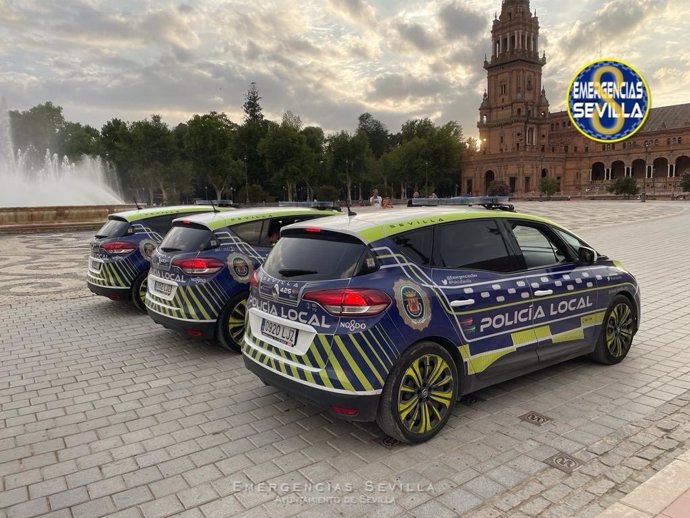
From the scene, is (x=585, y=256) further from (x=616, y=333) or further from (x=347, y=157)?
(x=347, y=157)

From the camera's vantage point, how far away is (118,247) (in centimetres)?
851

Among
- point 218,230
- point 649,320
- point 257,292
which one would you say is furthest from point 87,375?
Result: point 649,320

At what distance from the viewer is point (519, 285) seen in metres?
4.83

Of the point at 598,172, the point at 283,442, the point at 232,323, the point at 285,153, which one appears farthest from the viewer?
the point at 598,172

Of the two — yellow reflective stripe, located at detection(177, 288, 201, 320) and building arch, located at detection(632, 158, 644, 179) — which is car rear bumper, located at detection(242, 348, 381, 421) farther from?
building arch, located at detection(632, 158, 644, 179)

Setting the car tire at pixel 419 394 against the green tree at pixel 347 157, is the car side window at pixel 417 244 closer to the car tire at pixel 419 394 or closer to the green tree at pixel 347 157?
the car tire at pixel 419 394

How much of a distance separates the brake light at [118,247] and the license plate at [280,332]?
492cm

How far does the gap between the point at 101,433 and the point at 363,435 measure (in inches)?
89.2

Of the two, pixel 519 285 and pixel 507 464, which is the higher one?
pixel 519 285

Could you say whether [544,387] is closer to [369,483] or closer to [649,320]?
[369,483]

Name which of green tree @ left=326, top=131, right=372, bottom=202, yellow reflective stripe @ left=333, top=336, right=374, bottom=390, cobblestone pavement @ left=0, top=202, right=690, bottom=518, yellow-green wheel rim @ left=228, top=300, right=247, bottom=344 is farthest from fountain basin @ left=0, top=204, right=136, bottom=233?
green tree @ left=326, top=131, right=372, bottom=202

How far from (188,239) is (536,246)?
4.21m

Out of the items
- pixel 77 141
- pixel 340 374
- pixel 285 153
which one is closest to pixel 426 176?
pixel 285 153

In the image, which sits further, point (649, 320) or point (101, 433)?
point (649, 320)
